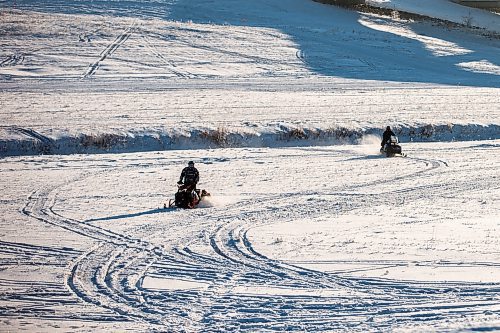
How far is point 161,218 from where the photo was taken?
15.8 meters

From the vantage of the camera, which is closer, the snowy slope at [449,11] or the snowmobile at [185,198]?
the snowmobile at [185,198]

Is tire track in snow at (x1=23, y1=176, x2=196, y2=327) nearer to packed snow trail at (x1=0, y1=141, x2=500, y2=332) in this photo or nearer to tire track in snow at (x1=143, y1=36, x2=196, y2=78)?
packed snow trail at (x1=0, y1=141, x2=500, y2=332)

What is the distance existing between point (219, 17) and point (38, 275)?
136ft

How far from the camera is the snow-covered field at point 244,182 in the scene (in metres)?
11.0

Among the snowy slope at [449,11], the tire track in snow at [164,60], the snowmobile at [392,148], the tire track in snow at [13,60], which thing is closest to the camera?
the snowmobile at [392,148]

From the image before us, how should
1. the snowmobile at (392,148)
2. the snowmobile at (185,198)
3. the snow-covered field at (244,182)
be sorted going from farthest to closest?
the snowmobile at (392,148)
the snowmobile at (185,198)
the snow-covered field at (244,182)

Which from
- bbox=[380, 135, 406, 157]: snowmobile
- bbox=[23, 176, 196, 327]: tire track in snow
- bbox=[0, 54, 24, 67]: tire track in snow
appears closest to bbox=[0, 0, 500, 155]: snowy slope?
bbox=[0, 54, 24, 67]: tire track in snow

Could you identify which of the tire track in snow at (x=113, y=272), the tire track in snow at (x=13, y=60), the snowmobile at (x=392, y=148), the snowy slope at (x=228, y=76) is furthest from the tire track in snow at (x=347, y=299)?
the tire track in snow at (x=13, y=60)

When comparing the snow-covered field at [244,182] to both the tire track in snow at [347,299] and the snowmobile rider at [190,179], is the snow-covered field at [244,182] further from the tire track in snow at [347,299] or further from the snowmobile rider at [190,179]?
the snowmobile rider at [190,179]

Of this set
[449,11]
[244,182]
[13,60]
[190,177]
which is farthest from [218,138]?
[449,11]

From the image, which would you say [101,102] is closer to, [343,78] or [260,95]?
[260,95]

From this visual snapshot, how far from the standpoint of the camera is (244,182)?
19391mm

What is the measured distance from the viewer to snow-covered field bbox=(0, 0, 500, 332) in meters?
11.0

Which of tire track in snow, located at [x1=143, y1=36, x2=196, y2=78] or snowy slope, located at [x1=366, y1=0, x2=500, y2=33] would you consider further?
snowy slope, located at [x1=366, y1=0, x2=500, y2=33]
